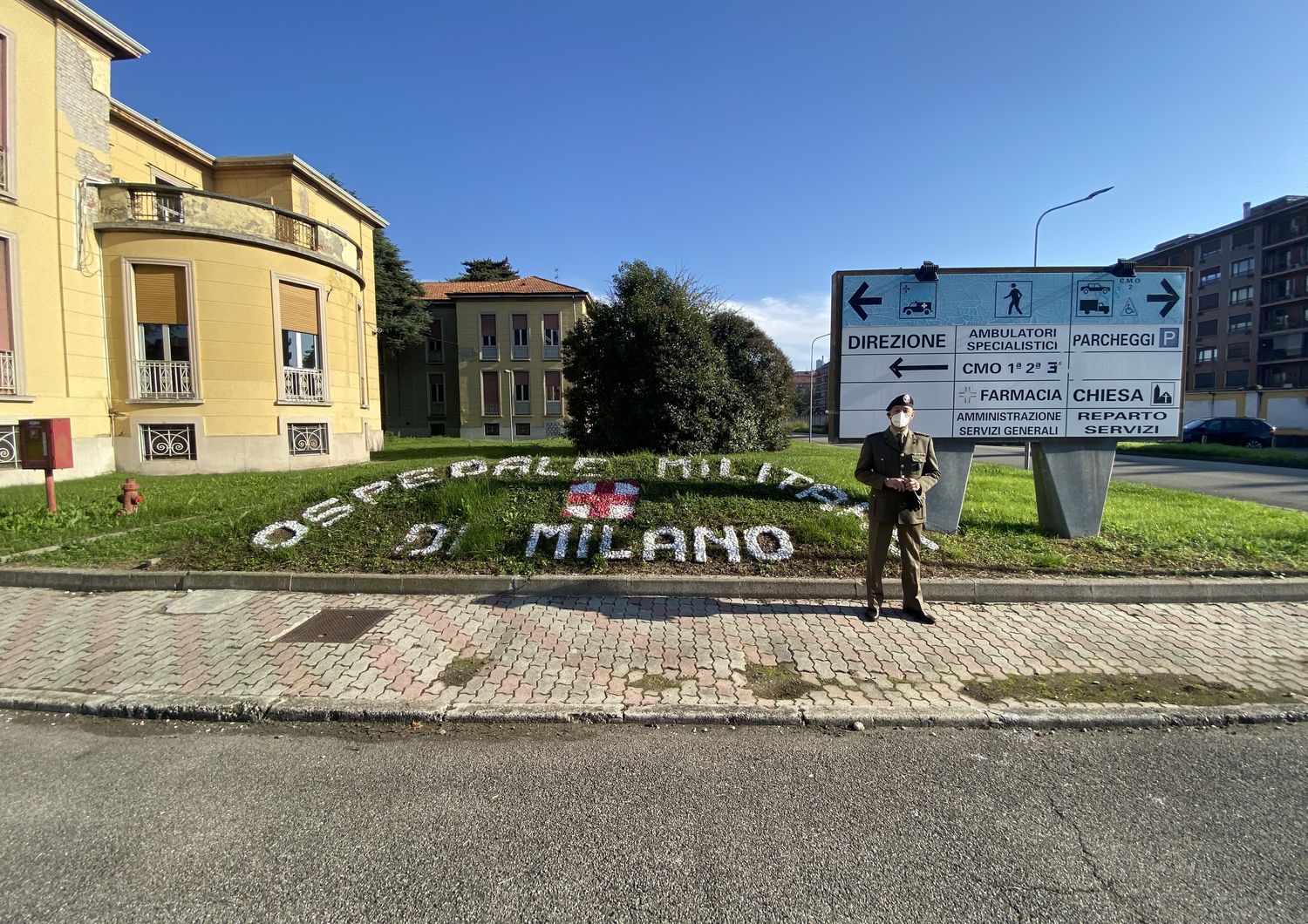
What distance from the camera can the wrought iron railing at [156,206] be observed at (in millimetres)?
14219

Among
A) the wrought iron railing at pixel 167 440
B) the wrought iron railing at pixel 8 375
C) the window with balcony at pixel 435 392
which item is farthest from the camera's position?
the window with balcony at pixel 435 392

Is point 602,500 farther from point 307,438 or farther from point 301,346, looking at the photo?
point 301,346

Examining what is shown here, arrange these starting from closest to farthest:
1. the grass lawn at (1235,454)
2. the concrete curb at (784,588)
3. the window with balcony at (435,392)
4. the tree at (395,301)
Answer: the concrete curb at (784,588) → the grass lawn at (1235,454) → the tree at (395,301) → the window with balcony at (435,392)

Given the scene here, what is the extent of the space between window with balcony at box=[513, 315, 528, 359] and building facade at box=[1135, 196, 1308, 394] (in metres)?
54.2

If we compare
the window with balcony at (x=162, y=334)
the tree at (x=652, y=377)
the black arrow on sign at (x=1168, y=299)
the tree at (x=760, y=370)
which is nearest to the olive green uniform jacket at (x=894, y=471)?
the black arrow on sign at (x=1168, y=299)

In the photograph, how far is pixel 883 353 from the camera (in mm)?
7648

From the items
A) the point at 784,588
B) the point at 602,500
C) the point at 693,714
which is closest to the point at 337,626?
the point at 693,714

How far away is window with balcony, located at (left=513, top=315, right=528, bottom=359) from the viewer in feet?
132

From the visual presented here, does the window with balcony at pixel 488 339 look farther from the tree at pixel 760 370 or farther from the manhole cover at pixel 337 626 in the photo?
the manhole cover at pixel 337 626

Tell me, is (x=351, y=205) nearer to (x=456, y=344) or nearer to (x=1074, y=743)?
(x=456, y=344)

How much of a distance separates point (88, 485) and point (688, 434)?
12970mm

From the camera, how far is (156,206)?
1456 cm

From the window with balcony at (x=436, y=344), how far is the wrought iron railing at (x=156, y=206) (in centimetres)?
2842

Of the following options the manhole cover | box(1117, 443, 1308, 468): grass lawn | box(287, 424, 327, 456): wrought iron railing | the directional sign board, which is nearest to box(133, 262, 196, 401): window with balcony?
box(287, 424, 327, 456): wrought iron railing
